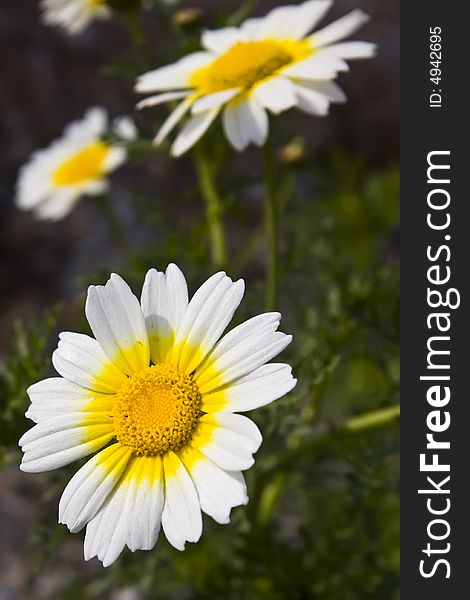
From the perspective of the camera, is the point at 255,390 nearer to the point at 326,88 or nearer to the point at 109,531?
the point at 109,531

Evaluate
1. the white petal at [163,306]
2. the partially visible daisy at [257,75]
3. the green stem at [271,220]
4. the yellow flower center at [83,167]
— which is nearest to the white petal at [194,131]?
the partially visible daisy at [257,75]

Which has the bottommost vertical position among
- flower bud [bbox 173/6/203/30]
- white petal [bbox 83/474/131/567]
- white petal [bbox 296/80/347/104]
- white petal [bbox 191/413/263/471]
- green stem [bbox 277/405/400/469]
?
white petal [bbox 83/474/131/567]

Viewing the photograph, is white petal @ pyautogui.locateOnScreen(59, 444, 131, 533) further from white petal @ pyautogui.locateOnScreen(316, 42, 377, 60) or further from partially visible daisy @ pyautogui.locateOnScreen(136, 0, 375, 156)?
white petal @ pyautogui.locateOnScreen(316, 42, 377, 60)

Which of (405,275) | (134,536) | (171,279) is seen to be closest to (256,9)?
(405,275)

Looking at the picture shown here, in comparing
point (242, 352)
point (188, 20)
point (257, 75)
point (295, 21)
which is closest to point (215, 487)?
point (242, 352)

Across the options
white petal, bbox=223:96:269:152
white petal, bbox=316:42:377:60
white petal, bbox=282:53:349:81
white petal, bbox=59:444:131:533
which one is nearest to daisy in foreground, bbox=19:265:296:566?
white petal, bbox=59:444:131:533

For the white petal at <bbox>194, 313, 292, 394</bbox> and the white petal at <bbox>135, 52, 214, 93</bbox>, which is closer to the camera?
the white petal at <bbox>194, 313, 292, 394</bbox>
